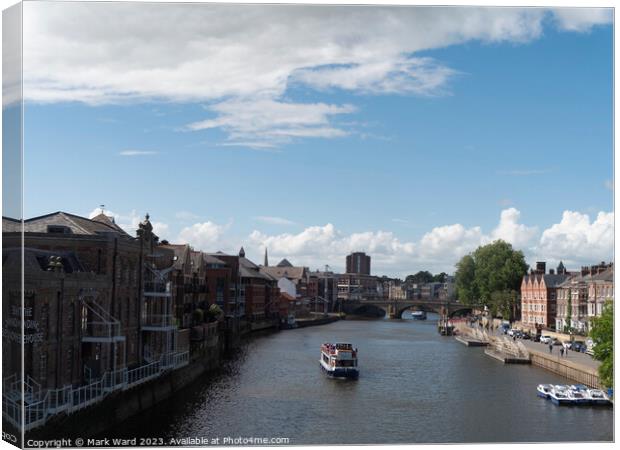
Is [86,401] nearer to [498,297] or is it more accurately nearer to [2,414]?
[2,414]

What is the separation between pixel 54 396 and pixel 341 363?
86.6 feet

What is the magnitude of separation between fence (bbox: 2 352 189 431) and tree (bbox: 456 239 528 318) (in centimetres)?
5976

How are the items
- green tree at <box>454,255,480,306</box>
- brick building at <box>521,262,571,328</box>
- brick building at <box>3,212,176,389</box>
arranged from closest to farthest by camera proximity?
brick building at <box>3,212,176,389</box>
brick building at <box>521,262,571,328</box>
green tree at <box>454,255,480,306</box>

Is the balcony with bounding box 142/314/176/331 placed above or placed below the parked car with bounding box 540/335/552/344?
above

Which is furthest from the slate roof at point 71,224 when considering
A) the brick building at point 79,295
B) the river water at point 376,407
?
the river water at point 376,407

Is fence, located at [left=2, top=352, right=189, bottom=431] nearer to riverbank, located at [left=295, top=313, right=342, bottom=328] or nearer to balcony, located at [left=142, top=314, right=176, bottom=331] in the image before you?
balcony, located at [left=142, top=314, right=176, bottom=331]

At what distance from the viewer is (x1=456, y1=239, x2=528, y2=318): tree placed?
88938 millimetres

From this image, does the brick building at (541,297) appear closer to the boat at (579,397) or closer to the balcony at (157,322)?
the boat at (579,397)

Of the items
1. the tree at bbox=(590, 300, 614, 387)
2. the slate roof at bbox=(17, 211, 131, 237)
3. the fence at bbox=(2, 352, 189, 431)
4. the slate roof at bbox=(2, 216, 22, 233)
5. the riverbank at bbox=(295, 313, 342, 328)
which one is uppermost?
the slate roof at bbox=(17, 211, 131, 237)

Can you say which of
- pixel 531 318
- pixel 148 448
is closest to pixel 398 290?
pixel 531 318

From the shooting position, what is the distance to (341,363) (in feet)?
167

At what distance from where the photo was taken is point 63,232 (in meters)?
31.3

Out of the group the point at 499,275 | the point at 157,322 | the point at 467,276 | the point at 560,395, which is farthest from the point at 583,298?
the point at 467,276

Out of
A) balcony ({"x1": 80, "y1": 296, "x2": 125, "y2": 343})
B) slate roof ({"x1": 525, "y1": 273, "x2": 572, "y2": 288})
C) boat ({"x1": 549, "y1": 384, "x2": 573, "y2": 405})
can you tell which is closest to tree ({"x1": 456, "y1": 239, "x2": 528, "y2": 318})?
slate roof ({"x1": 525, "y1": 273, "x2": 572, "y2": 288})
